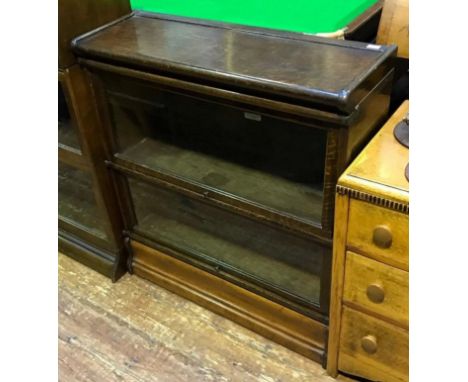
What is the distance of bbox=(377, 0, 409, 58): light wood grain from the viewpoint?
1221 millimetres

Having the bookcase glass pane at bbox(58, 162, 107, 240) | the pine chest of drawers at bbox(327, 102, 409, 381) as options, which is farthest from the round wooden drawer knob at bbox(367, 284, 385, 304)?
the bookcase glass pane at bbox(58, 162, 107, 240)

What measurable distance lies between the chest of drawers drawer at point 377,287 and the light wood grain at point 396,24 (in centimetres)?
54

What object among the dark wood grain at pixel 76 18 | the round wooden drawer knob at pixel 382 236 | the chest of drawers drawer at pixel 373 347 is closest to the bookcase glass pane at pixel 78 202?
the dark wood grain at pixel 76 18

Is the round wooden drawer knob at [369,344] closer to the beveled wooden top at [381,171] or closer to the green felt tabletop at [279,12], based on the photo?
the beveled wooden top at [381,171]

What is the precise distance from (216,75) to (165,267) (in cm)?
75

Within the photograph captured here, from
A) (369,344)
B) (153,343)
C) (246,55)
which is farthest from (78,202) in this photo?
(369,344)

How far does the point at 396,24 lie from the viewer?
4.04 ft

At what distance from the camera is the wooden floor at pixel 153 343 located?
4.44ft

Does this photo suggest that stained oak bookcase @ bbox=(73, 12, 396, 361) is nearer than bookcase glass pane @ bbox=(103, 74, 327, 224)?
Yes

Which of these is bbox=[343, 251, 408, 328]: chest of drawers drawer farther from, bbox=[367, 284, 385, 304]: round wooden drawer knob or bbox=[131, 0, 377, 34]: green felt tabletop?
bbox=[131, 0, 377, 34]: green felt tabletop

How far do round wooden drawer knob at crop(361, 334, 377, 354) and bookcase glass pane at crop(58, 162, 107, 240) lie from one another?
92cm

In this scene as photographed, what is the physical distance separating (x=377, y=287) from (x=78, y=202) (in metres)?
1.12

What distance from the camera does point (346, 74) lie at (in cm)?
98
